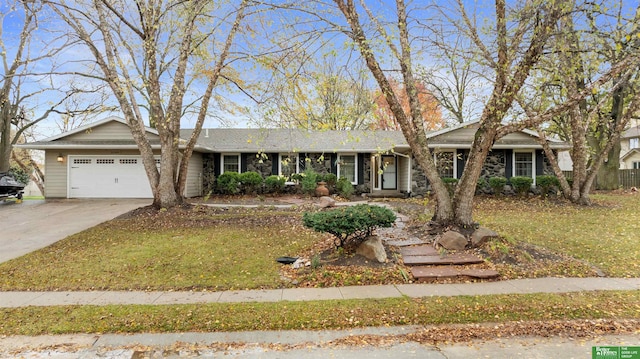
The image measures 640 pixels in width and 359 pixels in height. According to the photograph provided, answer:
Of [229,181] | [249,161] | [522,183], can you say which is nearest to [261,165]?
[249,161]

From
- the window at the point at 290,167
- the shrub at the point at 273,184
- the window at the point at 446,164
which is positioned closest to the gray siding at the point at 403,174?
the window at the point at 446,164

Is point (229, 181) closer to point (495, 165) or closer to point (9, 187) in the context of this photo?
point (9, 187)

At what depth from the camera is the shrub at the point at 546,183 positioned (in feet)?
47.5

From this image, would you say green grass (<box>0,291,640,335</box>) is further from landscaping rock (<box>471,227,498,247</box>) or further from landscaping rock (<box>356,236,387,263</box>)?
landscaping rock (<box>471,227,498,247</box>)

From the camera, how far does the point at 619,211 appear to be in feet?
36.6

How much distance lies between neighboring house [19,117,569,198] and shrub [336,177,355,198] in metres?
1.00

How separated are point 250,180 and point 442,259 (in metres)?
11.4

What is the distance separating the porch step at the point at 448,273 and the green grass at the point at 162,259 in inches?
81.2

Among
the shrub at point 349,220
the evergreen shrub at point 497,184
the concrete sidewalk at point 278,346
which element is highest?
the evergreen shrub at point 497,184

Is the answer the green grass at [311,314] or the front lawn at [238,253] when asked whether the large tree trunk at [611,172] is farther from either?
the green grass at [311,314]

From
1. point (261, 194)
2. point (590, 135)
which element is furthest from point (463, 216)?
point (590, 135)

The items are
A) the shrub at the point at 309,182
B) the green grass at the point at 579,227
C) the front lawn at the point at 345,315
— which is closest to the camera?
the front lawn at the point at 345,315

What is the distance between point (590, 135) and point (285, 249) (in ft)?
64.4

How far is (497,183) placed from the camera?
49.8 feet
